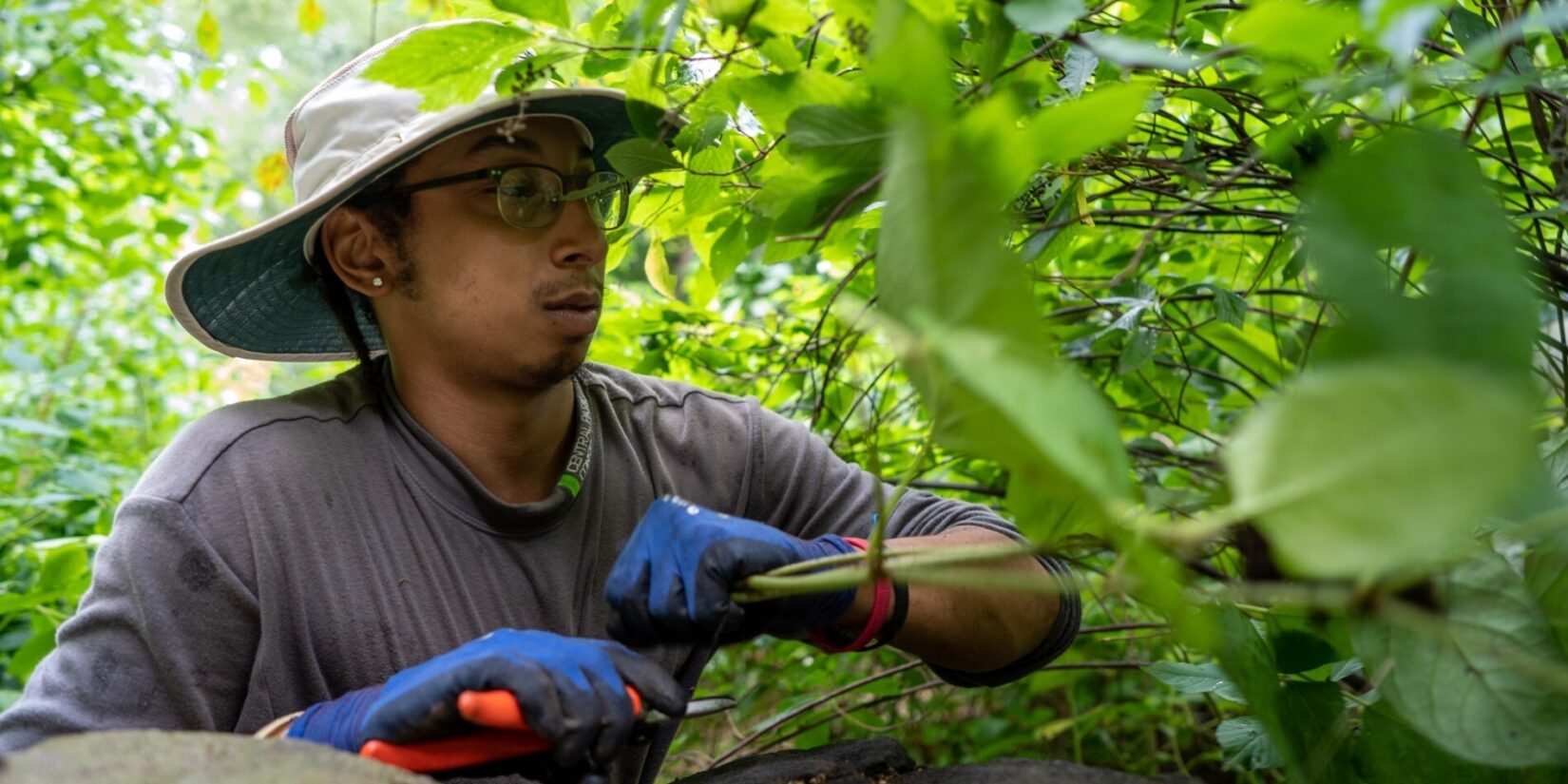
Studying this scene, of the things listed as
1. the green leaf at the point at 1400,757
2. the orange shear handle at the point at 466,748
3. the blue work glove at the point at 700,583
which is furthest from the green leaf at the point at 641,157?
the green leaf at the point at 1400,757

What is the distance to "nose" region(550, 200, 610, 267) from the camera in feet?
6.77

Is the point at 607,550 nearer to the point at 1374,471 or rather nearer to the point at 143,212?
the point at 1374,471

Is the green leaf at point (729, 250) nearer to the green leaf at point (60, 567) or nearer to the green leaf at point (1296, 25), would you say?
the green leaf at point (1296, 25)

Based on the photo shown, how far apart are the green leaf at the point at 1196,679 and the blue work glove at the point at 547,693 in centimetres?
57

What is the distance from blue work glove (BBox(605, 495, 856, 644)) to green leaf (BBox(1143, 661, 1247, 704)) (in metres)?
0.42

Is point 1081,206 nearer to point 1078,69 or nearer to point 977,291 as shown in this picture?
point 1078,69

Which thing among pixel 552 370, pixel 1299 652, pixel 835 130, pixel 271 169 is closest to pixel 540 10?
pixel 835 130

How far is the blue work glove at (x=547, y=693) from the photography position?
4.13 ft

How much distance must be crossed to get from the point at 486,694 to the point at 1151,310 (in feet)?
3.72

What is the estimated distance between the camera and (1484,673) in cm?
88

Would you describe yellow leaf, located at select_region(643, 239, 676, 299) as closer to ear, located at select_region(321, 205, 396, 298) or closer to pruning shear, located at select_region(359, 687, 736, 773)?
ear, located at select_region(321, 205, 396, 298)

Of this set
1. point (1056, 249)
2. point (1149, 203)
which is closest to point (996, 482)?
point (1149, 203)

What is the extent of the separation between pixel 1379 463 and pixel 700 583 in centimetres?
91

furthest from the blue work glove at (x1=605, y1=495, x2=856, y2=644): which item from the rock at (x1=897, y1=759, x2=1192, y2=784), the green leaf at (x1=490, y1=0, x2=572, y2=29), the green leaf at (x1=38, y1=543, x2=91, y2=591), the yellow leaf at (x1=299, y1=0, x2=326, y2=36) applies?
→ the yellow leaf at (x1=299, y1=0, x2=326, y2=36)
